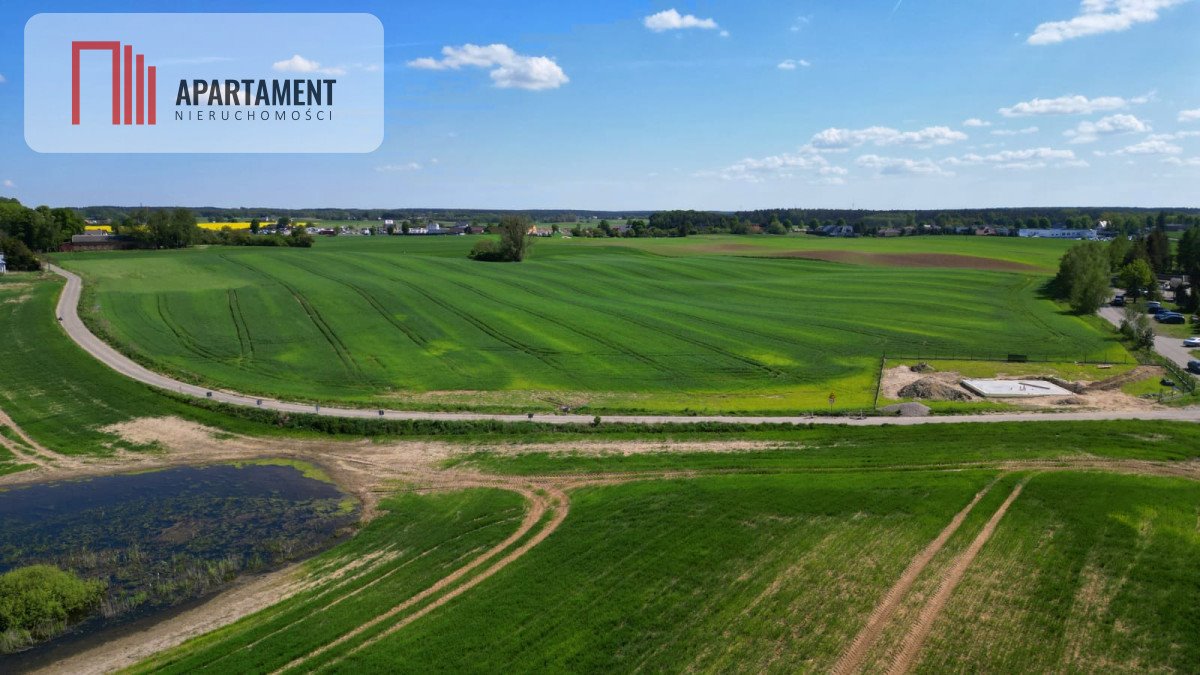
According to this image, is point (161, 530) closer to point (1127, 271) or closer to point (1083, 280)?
point (1083, 280)

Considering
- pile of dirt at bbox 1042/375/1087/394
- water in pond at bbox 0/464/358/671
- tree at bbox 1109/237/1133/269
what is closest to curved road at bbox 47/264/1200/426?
pile of dirt at bbox 1042/375/1087/394

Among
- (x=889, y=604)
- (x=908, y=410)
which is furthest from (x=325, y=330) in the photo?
(x=889, y=604)

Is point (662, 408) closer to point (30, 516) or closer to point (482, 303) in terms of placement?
point (30, 516)

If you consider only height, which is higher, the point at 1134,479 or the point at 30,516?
the point at 1134,479

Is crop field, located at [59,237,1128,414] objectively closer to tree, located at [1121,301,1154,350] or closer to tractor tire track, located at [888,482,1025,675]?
tree, located at [1121,301,1154,350]

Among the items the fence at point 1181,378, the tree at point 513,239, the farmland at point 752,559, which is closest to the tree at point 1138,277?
the fence at point 1181,378

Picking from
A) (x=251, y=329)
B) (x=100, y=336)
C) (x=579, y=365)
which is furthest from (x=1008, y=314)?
(x=100, y=336)
